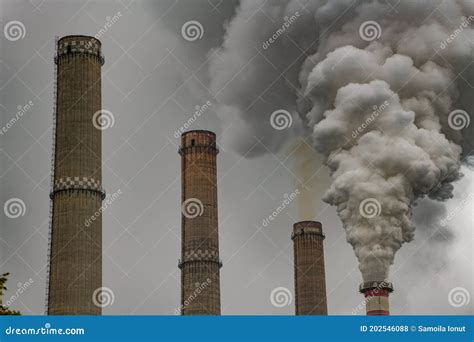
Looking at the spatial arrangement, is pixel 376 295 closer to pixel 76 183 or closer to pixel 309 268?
pixel 309 268

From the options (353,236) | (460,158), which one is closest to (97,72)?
(353,236)

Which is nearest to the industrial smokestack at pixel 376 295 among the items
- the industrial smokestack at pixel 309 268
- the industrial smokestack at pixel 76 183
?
the industrial smokestack at pixel 309 268

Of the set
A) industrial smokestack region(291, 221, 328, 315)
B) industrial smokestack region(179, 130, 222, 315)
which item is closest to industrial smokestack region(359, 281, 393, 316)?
industrial smokestack region(179, 130, 222, 315)

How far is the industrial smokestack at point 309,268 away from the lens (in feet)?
193

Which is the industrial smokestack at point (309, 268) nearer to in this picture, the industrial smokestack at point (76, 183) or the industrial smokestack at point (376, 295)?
the industrial smokestack at point (376, 295)

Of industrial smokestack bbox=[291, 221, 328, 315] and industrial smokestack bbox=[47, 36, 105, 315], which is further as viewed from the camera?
industrial smokestack bbox=[291, 221, 328, 315]

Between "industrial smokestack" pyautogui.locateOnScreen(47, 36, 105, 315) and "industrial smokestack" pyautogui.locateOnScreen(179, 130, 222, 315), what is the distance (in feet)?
24.2

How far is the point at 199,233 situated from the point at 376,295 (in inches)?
515

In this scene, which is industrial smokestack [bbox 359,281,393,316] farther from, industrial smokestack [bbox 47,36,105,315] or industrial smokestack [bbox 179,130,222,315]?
industrial smokestack [bbox 47,36,105,315]

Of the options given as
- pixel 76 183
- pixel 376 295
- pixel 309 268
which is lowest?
pixel 376 295

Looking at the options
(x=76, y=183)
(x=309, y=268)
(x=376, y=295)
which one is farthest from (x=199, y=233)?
(x=376, y=295)

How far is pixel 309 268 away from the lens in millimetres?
59688

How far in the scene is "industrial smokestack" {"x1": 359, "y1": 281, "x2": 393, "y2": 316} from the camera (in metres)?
46.2

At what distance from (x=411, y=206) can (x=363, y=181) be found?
383 cm
